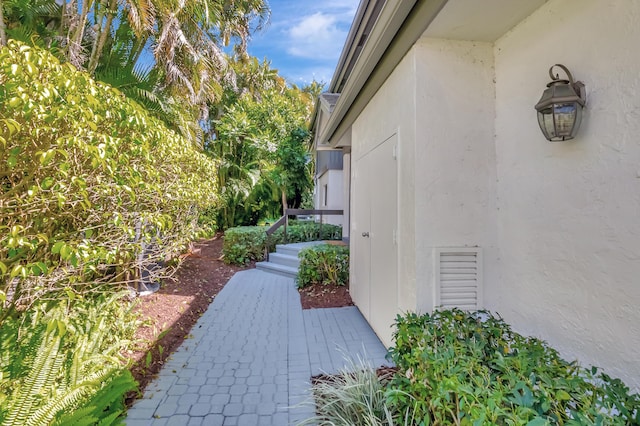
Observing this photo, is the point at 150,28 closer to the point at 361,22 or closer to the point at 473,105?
the point at 361,22

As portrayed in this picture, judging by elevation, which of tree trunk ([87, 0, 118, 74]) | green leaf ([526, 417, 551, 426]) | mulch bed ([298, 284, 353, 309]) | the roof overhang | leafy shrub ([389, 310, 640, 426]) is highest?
tree trunk ([87, 0, 118, 74])

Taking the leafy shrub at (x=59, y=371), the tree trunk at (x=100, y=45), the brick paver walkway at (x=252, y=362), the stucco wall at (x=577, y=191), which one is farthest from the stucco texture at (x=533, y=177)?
the tree trunk at (x=100, y=45)

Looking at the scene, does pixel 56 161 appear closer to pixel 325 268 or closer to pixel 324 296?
pixel 324 296

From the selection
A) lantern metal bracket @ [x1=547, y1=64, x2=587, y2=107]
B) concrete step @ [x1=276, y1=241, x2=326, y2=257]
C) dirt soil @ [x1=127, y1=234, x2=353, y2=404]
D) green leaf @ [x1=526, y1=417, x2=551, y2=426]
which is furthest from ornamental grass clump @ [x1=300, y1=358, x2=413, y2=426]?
concrete step @ [x1=276, y1=241, x2=326, y2=257]

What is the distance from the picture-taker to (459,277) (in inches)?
112

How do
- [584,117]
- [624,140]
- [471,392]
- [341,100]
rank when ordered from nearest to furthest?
[471,392], [624,140], [584,117], [341,100]

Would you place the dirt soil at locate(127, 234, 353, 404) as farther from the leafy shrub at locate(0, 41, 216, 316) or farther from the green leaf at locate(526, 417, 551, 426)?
the green leaf at locate(526, 417, 551, 426)

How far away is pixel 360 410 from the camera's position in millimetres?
2385

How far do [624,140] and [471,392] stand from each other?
5.59 feet

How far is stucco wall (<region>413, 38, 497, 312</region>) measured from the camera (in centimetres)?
282

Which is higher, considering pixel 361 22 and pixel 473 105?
pixel 361 22

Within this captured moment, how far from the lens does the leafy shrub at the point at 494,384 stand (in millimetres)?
1392

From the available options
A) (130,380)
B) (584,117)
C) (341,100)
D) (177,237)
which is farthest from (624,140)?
(177,237)

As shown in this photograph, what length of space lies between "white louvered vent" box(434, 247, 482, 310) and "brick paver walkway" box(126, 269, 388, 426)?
1111mm
